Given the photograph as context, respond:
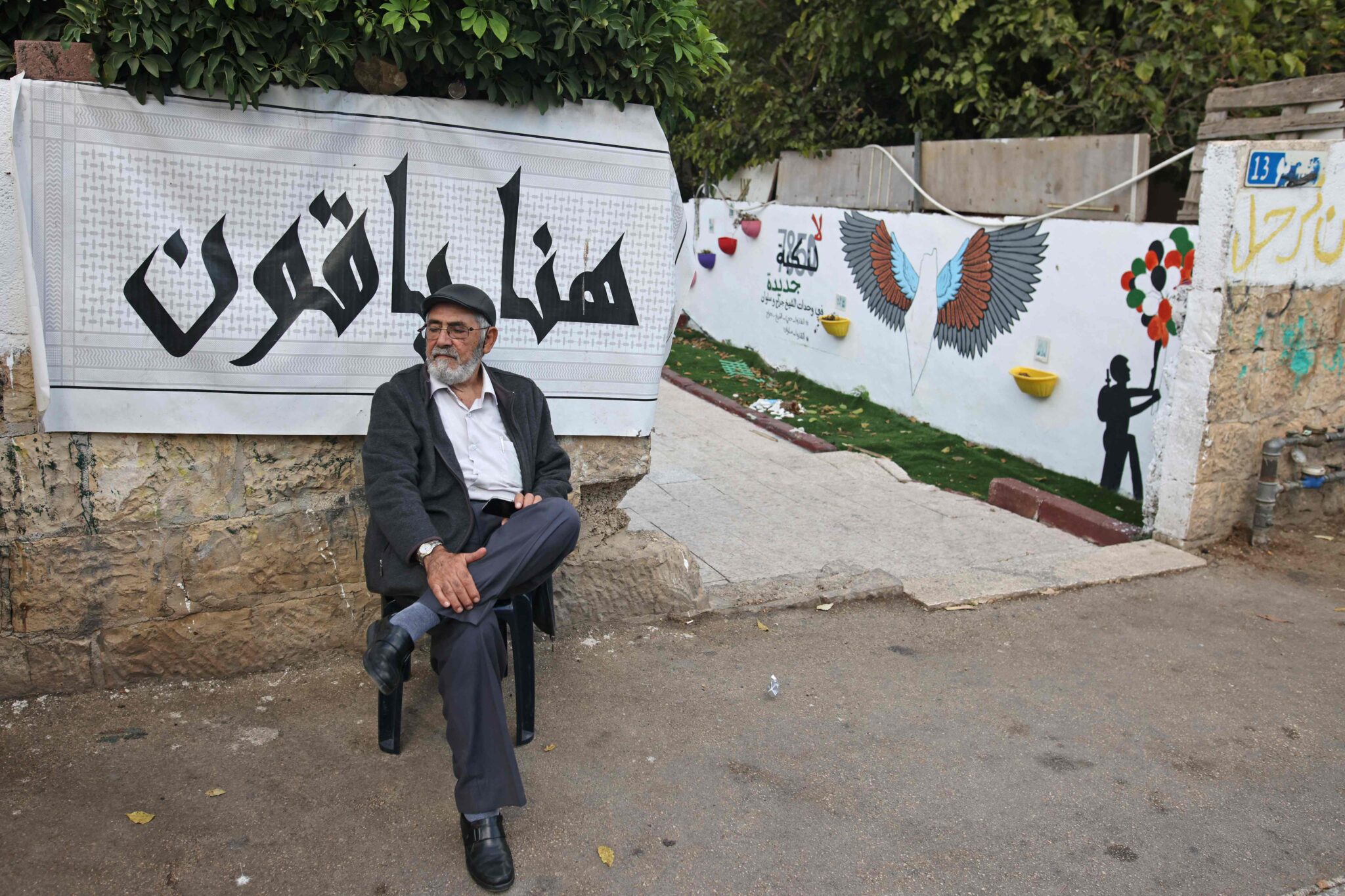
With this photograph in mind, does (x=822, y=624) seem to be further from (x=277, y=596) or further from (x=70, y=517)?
(x=70, y=517)

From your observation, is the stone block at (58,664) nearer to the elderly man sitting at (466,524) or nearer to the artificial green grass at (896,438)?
the elderly man sitting at (466,524)

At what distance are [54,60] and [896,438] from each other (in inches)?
283

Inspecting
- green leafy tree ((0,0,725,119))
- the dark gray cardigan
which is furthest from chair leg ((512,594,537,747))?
green leafy tree ((0,0,725,119))

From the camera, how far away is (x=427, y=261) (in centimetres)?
387

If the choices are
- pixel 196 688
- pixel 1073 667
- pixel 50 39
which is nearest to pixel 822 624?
pixel 1073 667

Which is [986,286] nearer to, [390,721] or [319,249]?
[319,249]

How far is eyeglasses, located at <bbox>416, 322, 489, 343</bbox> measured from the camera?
341cm

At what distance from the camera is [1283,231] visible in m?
5.60

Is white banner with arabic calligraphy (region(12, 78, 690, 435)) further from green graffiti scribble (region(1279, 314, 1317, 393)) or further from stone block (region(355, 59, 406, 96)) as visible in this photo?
green graffiti scribble (region(1279, 314, 1317, 393))

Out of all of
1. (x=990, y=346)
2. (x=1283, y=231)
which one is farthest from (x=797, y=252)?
(x=1283, y=231)

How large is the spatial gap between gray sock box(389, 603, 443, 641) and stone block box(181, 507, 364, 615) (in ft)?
2.88

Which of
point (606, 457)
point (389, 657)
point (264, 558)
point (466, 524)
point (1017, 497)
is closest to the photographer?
point (389, 657)

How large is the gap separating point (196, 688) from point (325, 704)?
1.50 ft

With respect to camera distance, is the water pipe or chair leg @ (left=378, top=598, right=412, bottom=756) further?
the water pipe
